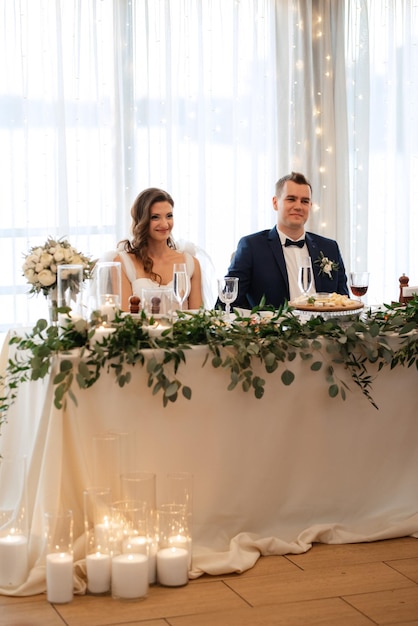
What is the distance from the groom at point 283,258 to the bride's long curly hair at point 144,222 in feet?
1.35

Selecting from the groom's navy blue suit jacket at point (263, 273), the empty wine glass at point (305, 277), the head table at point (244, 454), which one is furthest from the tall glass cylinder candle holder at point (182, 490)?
the groom's navy blue suit jacket at point (263, 273)

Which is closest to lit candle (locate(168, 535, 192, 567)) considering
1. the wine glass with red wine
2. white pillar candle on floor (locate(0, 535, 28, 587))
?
white pillar candle on floor (locate(0, 535, 28, 587))

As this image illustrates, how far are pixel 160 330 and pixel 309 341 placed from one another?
563mm

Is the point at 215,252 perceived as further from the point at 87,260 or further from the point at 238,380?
the point at 238,380

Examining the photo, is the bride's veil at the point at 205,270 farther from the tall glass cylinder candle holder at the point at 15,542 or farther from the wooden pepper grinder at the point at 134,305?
the tall glass cylinder candle holder at the point at 15,542

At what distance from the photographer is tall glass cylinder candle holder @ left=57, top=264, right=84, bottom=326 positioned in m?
3.63

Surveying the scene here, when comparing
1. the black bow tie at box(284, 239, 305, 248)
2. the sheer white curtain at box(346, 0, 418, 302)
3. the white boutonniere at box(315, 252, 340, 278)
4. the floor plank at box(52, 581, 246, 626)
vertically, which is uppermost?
the sheer white curtain at box(346, 0, 418, 302)

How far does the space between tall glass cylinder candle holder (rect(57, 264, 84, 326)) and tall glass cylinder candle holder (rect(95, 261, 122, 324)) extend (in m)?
0.07

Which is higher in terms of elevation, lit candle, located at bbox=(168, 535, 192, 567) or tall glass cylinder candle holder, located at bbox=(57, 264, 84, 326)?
tall glass cylinder candle holder, located at bbox=(57, 264, 84, 326)

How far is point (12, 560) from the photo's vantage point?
3.30 m

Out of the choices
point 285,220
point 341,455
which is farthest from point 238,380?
point 285,220

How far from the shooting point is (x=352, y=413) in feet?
12.5

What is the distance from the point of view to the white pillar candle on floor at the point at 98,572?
10.8 ft

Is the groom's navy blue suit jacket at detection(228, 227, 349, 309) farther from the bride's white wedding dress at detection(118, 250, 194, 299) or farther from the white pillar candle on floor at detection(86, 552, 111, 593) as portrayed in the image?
the white pillar candle on floor at detection(86, 552, 111, 593)
